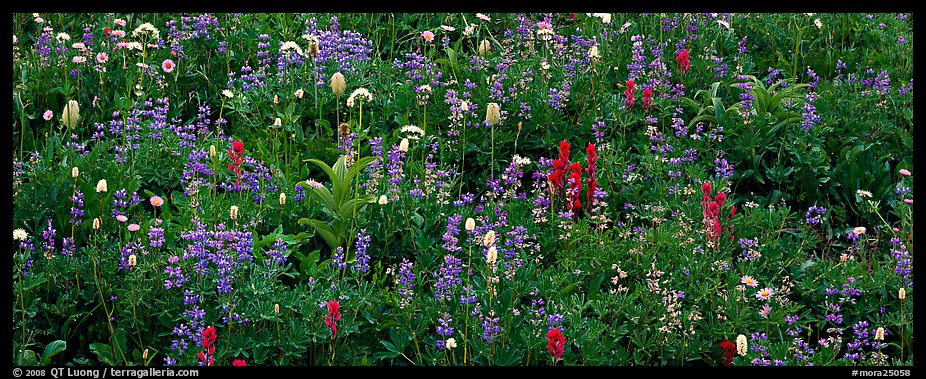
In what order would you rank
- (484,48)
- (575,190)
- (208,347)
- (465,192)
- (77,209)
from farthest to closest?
(484,48)
(465,192)
(575,190)
(77,209)
(208,347)

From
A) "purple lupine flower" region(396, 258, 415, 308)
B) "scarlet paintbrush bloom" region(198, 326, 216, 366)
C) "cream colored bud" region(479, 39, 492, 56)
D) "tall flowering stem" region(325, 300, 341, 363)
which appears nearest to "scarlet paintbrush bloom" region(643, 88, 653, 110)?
"cream colored bud" region(479, 39, 492, 56)

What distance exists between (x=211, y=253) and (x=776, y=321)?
7.80 ft

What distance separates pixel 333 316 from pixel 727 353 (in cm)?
160

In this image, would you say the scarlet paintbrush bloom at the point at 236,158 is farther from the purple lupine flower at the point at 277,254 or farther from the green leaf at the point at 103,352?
the green leaf at the point at 103,352

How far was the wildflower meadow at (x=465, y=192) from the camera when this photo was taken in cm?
381

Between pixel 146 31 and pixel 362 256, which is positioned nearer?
pixel 362 256

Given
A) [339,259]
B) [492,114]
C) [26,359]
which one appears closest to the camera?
[26,359]

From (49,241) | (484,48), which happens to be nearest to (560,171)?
(484,48)

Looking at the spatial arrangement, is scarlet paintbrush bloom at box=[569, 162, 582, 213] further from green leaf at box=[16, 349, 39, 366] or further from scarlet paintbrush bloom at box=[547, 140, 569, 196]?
green leaf at box=[16, 349, 39, 366]

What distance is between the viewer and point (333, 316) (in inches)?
139

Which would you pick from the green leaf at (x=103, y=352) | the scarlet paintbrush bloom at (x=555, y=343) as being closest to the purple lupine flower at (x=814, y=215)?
the scarlet paintbrush bloom at (x=555, y=343)

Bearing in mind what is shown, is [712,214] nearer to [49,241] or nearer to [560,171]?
[560,171]
